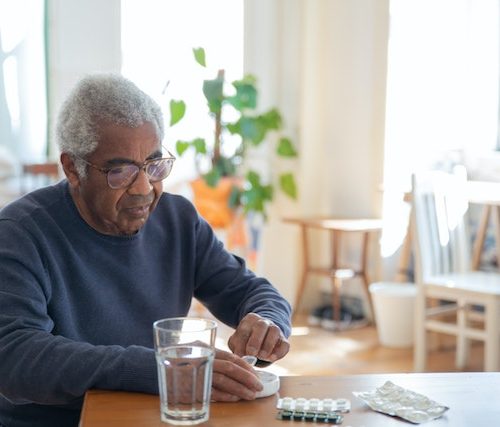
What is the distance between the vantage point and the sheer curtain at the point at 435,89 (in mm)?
4762

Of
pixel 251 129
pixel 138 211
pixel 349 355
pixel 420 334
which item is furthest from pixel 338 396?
pixel 251 129

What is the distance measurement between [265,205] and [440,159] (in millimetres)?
1055

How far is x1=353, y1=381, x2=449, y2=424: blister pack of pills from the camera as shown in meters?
1.20

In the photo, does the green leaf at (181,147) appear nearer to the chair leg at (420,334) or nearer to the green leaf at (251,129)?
the green leaf at (251,129)

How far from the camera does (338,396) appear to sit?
4.22ft

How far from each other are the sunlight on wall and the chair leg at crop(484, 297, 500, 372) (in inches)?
84.1

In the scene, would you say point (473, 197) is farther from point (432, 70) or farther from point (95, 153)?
point (95, 153)

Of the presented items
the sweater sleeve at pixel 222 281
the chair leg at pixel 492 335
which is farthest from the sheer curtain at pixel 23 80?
the sweater sleeve at pixel 222 281

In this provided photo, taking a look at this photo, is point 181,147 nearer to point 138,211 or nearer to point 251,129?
point 251,129

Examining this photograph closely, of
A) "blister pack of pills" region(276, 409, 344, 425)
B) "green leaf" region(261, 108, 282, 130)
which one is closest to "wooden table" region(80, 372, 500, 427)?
"blister pack of pills" region(276, 409, 344, 425)

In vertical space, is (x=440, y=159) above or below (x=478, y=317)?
above

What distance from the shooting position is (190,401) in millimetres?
1136

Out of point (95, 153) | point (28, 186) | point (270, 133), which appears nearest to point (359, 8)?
point (270, 133)

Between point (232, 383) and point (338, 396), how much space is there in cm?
16
